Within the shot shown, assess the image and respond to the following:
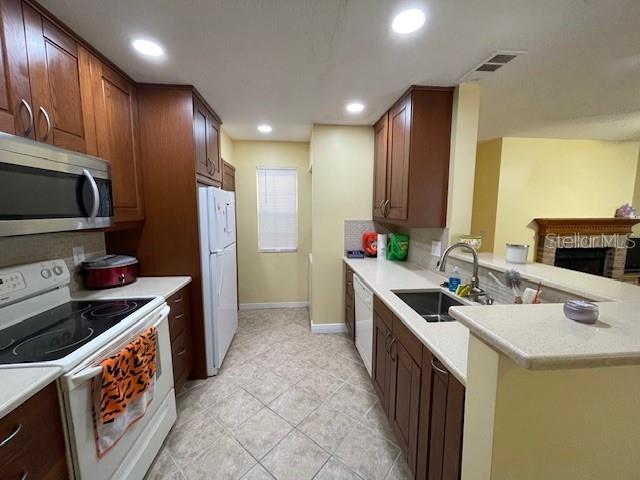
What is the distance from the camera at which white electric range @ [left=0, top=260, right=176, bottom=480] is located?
3.31ft

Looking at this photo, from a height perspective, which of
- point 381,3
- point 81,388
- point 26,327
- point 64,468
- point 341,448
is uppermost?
point 381,3

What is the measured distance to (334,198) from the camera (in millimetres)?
3010

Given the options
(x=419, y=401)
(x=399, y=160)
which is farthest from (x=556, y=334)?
(x=399, y=160)

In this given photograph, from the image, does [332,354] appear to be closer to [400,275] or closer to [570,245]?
[400,275]

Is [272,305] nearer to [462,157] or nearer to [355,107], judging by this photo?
[355,107]

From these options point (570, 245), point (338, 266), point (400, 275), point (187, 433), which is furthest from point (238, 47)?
point (570, 245)

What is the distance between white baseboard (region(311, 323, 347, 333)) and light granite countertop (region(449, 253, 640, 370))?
8.16 feet

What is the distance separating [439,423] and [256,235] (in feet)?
10.4

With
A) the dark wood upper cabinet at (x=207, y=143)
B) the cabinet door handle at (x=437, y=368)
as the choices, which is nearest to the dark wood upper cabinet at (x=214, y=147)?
the dark wood upper cabinet at (x=207, y=143)

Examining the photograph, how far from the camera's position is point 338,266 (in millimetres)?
3100

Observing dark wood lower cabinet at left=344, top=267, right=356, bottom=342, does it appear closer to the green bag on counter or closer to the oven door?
the green bag on counter

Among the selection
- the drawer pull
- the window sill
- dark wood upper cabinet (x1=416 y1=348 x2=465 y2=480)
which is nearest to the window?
the window sill

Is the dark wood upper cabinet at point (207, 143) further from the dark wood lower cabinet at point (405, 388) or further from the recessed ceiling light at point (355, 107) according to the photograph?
the dark wood lower cabinet at point (405, 388)

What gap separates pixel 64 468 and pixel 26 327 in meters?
0.69
